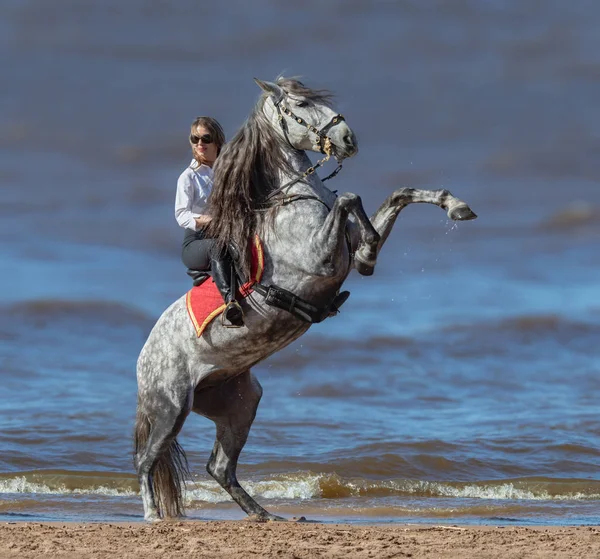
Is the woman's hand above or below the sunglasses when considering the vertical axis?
below

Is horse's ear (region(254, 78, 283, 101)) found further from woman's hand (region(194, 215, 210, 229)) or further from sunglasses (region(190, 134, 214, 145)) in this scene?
woman's hand (region(194, 215, 210, 229))

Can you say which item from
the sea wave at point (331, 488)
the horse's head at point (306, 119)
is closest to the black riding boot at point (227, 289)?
the horse's head at point (306, 119)

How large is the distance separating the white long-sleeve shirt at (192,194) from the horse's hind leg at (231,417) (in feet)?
3.23

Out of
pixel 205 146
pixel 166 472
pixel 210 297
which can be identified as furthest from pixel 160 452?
pixel 205 146

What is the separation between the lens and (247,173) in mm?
6188

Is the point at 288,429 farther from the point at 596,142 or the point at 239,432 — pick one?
the point at 596,142

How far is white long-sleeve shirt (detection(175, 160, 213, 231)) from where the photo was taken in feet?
21.0

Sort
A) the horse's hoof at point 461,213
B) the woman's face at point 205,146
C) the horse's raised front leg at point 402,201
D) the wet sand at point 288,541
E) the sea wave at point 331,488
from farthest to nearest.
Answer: the sea wave at point 331,488 < the woman's face at point 205,146 < the horse's raised front leg at point 402,201 < the horse's hoof at point 461,213 < the wet sand at point 288,541

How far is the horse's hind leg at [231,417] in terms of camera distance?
673 cm

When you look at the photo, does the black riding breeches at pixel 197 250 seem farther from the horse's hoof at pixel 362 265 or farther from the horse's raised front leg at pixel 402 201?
the horse's raised front leg at pixel 402 201

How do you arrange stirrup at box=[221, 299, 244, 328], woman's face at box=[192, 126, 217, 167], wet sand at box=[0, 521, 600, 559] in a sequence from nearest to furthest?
wet sand at box=[0, 521, 600, 559] → stirrup at box=[221, 299, 244, 328] → woman's face at box=[192, 126, 217, 167]

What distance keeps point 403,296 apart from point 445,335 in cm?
239

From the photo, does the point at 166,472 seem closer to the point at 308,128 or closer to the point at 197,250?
the point at 197,250

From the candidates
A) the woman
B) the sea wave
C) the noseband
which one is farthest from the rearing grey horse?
the sea wave
